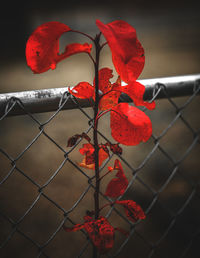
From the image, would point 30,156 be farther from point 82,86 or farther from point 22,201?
point 82,86

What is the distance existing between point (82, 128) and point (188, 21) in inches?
202

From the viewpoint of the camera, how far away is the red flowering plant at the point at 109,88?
0.31m

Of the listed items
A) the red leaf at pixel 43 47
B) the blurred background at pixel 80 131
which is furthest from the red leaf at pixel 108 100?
the blurred background at pixel 80 131

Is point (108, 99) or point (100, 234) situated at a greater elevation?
point (108, 99)

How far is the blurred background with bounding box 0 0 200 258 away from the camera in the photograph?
5.44 ft

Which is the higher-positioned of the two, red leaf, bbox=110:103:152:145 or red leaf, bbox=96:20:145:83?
red leaf, bbox=96:20:145:83

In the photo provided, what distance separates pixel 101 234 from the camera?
0.41m

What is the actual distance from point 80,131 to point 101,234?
2.45m

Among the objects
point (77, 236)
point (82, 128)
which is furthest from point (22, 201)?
point (82, 128)

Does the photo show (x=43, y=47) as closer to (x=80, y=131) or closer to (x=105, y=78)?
(x=105, y=78)

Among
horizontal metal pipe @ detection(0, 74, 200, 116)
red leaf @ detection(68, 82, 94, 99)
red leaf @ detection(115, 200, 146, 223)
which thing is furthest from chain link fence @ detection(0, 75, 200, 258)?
red leaf @ detection(115, 200, 146, 223)

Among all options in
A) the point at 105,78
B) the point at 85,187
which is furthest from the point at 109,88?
the point at 85,187

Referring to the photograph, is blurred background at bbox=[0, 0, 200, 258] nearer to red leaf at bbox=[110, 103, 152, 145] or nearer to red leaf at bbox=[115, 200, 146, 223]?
red leaf at bbox=[115, 200, 146, 223]

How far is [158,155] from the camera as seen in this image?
244cm
